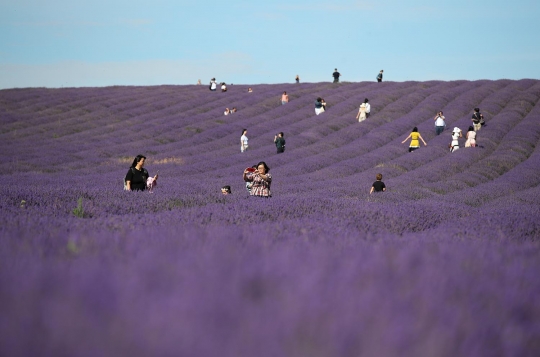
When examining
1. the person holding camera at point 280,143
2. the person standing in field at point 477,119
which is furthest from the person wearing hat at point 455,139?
the person holding camera at point 280,143

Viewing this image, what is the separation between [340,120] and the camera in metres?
36.8

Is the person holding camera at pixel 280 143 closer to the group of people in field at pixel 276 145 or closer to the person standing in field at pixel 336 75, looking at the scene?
the group of people in field at pixel 276 145

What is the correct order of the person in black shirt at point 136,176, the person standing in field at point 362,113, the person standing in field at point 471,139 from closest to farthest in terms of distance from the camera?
the person in black shirt at point 136,176
the person standing in field at point 471,139
the person standing in field at point 362,113

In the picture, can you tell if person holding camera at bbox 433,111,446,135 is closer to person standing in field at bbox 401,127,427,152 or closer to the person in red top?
person standing in field at bbox 401,127,427,152

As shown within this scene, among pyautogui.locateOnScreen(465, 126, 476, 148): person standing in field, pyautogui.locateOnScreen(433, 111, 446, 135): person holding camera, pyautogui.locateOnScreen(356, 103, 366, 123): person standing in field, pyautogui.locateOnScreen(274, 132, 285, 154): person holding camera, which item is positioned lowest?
pyautogui.locateOnScreen(274, 132, 285, 154): person holding camera

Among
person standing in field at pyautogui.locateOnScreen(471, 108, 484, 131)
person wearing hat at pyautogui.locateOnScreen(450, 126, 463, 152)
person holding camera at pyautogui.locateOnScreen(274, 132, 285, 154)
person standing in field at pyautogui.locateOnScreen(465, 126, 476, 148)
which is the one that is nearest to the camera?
person holding camera at pyautogui.locateOnScreen(274, 132, 285, 154)

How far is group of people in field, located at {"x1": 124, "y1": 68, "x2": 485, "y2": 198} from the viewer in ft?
40.6

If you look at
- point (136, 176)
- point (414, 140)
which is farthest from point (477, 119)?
point (136, 176)

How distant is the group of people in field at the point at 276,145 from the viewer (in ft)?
40.6

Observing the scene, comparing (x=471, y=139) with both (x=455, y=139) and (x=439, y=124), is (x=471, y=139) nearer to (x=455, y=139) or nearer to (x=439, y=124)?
(x=455, y=139)

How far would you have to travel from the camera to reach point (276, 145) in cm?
2830

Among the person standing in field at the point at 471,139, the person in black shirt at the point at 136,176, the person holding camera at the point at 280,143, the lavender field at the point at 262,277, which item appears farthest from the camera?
the person standing in field at the point at 471,139

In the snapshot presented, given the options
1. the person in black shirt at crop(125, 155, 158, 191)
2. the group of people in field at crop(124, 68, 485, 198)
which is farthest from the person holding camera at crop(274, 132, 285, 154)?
the person in black shirt at crop(125, 155, 158, 191)

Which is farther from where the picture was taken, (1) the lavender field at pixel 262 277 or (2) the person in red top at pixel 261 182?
(2) the person in red top at pixel 261 182
